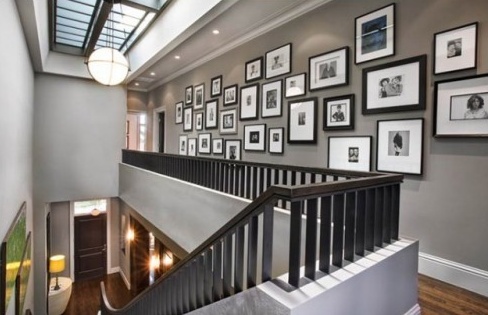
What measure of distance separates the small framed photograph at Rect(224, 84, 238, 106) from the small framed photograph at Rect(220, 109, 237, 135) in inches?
6.3

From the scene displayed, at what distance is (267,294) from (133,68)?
22.8 feet

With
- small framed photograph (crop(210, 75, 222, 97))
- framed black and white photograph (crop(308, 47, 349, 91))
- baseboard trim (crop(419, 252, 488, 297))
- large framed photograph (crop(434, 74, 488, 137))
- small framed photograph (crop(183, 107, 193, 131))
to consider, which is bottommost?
baseboard trim (crop(419, 252, 488, 297))

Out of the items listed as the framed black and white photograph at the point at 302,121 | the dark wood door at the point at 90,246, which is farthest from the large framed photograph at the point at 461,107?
the dark wood door at the point at 90,246

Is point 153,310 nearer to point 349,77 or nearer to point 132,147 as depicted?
point 349,77

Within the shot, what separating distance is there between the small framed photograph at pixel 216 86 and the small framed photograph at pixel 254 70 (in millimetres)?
955

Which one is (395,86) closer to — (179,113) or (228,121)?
(228,121)

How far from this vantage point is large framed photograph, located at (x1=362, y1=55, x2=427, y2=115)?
2.88m

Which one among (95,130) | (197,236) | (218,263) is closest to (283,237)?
(218,263)

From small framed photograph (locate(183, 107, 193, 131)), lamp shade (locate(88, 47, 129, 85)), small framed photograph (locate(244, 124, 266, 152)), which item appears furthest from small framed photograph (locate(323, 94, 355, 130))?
small framed photograph (locate(183, 107, 193, 131))

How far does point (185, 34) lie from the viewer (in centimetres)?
471

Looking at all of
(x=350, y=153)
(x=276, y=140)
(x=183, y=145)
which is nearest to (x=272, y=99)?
(x=276, y=140)

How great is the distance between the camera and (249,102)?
515 centimetres

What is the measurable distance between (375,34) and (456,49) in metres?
0.88

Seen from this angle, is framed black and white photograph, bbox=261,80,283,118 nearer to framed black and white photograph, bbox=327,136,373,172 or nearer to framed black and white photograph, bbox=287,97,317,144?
framed black and white photograph, bbox=287,97,317,144
